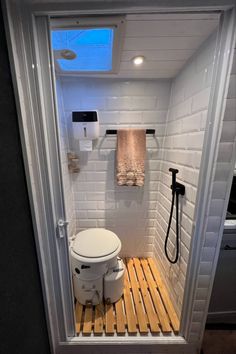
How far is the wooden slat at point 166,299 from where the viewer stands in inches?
42.9

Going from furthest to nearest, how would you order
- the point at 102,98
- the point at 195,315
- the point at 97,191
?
the point at 97,191 → the point at 102,98 → the point at 195,315

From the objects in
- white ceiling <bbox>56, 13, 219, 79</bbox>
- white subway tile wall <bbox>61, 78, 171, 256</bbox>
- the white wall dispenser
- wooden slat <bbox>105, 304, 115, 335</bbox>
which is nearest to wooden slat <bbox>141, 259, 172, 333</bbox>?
white subway tile wall <bbox>61, 78, 171, 256</bbox>

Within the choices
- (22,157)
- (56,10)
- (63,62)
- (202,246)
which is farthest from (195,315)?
(63,62)

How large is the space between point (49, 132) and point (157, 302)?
60.2 inches

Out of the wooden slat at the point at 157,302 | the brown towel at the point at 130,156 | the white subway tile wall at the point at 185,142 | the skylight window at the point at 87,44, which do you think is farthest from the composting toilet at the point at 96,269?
the skylight window at the point at 87,44

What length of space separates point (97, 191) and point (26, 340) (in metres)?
1.11

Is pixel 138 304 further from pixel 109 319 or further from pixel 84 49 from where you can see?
pixel 84 49

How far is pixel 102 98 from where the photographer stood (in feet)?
4.58

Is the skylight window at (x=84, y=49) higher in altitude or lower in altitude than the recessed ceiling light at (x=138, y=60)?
lower

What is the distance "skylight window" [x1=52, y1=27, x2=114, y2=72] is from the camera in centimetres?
78

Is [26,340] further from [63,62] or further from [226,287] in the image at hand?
[63,62]

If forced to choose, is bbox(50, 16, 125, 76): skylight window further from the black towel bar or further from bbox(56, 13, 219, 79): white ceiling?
the black towel bar

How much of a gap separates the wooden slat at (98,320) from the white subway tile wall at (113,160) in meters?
0.62

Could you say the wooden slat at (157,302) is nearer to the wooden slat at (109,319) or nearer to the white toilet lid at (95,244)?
the wooden slat at (109,319)
